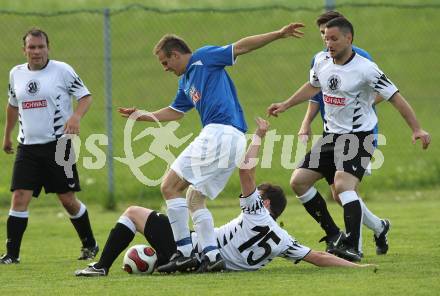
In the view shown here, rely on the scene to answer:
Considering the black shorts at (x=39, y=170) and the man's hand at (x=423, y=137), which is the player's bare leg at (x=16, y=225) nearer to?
the black shorts at (x=39, y=170)

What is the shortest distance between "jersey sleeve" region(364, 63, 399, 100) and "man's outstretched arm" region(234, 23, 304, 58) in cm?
90

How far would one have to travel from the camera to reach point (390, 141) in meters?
19.3

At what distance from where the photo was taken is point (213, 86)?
8.73 meters

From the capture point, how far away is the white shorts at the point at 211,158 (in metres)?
8.56

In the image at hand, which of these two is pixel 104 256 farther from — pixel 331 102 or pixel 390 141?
pixel 390 141

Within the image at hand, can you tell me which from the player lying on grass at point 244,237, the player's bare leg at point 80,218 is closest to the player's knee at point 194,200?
the player lying on grass at point 244,237

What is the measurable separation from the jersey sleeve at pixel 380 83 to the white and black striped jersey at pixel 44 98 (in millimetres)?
2721

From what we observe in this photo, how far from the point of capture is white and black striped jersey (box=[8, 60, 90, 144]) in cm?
1015

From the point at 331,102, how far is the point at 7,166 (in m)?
8.64

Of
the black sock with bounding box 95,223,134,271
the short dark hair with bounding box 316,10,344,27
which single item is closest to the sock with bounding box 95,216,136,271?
the black sock with bounding box 95,223,134,271

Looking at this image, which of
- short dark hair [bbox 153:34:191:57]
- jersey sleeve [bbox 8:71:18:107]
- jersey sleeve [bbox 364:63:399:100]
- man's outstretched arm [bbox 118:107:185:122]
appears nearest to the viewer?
short dark hair [bbox 153:34:191:57]

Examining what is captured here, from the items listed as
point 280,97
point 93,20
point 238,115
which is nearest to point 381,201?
point 280,97

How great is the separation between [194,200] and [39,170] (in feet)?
7.08

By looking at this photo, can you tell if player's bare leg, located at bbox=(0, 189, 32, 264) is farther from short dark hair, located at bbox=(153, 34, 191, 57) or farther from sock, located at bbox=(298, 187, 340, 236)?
sock, located at bbox=(298, 187, 340, 236)
